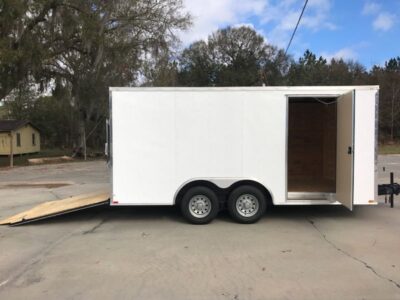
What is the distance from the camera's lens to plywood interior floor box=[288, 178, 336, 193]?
10.6m

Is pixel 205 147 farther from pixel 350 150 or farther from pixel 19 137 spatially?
pixel 19 137

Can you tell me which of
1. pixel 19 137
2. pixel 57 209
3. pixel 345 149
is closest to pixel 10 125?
pixel 19 137

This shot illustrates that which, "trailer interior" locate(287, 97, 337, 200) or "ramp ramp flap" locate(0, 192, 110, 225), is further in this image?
"trailer interior" locate(287, 97, 337, 200)

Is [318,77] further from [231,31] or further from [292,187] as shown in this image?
[292,187]

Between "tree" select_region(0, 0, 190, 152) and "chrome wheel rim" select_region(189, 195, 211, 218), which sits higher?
"tree" select_region(0, 0, 190, 152)

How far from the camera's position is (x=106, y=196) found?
10508 mm

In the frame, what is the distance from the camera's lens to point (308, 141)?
12508 millimetres

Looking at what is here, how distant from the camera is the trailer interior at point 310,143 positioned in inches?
465

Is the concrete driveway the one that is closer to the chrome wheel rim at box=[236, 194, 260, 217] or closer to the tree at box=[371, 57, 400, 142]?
the chrome wheel rim at box=[236, 194, 260, 217]

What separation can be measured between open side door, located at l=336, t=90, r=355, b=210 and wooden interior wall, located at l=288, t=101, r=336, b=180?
90.6 inches

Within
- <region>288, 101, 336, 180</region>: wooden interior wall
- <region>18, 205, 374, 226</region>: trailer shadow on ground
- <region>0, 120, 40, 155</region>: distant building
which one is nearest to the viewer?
<region>18, 205, 374, 226</region>: trailer shadow on ground

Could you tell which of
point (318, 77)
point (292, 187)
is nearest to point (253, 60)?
point (318, 77)

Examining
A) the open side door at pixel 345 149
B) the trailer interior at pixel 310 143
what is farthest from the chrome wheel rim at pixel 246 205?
the trailer interior at pixel 310 143

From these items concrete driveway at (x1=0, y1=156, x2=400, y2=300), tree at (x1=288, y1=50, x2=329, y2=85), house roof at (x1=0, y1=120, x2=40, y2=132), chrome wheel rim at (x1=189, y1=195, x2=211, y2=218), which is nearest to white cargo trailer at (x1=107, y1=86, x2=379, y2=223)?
chrome wheel rim at (x1=189, y1=195, x2=211, y2=218)
